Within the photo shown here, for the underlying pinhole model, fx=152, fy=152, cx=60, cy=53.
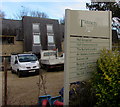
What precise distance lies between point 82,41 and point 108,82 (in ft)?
3.28

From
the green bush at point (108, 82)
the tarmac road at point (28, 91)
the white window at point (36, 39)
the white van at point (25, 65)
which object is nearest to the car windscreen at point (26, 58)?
the white van at point (25, 65)

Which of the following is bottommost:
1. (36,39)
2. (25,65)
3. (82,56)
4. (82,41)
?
(25,65)

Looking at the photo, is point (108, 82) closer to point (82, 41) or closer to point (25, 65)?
point (82, 41)

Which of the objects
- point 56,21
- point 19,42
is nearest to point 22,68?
point 19,42

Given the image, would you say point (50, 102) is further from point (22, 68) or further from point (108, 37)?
point (22, 68)

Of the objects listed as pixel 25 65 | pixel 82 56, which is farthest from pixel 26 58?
pixel 82 56

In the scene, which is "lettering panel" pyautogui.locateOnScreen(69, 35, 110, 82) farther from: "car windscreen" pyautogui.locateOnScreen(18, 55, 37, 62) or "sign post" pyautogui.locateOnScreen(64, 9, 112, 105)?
"car windscreen" pyautogui.locateOnScreen(18, 55, 37, 62)

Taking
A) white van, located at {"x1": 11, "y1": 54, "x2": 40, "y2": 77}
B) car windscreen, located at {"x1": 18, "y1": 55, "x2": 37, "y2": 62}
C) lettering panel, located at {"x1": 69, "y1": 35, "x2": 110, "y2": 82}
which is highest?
lettering panel, located at {"x1": 69, "y1": 35, "x2": 110, "y2": 82}

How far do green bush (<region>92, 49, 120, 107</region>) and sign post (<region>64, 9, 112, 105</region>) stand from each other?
0.34 meters

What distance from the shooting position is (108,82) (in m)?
2.66

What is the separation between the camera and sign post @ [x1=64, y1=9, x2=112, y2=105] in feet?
9.68

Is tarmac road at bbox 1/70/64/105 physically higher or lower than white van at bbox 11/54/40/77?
lower

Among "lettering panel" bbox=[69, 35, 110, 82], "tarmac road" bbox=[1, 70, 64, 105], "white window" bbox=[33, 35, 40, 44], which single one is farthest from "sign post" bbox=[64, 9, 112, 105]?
"white window" bbox=[33, 35, 40, 44]

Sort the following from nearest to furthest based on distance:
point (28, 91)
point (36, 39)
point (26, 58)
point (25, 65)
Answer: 1. point (28, 91)
2. point (25, 65)
3. point (26, 58)
4. point (36, 39)
